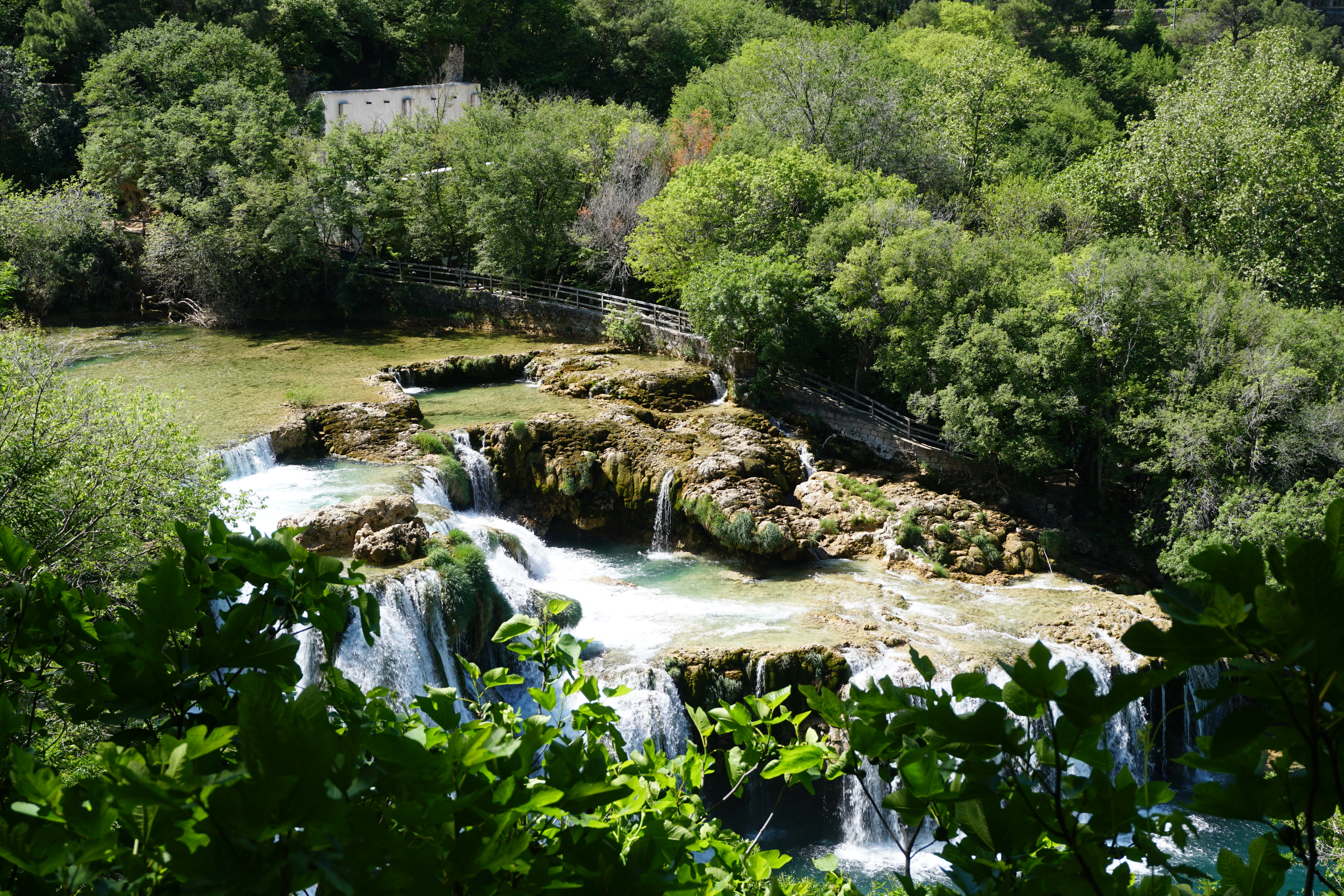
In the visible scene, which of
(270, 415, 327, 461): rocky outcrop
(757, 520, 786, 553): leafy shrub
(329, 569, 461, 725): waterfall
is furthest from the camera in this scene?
(270, 415, 327, 461): rocky outcrop

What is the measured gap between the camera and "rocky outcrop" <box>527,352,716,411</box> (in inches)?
894

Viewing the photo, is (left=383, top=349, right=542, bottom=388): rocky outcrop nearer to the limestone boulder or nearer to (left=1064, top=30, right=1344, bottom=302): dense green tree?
the limestone boulder

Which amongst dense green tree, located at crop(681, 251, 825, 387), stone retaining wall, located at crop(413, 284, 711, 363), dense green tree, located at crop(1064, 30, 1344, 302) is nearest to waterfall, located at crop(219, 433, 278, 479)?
dense green tree, located at crop(681, 251, 825, 387)

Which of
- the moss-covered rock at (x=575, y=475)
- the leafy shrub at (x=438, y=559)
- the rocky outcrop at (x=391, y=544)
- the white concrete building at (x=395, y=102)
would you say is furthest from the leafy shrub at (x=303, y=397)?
the white concrete building at (x=395, y=102)

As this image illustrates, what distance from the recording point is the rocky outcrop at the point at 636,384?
894 inches

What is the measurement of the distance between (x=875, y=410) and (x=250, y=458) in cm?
1427

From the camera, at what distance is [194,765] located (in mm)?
1515

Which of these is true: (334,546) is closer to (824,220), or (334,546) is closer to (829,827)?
(829,827)

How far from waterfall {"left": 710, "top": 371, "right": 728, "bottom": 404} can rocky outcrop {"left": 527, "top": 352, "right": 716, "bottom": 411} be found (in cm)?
7

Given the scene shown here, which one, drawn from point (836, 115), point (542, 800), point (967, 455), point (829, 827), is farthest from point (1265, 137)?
point (542, 800)

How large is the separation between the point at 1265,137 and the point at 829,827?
81.9ft

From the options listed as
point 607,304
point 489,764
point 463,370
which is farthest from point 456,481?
point 489,764

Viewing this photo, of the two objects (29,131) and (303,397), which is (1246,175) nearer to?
(303,397)

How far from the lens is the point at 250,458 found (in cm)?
1802
